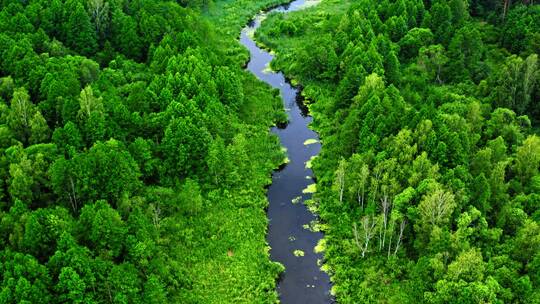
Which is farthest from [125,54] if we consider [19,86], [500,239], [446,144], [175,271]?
[500,239]

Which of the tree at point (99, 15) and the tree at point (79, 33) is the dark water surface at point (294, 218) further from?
the tree at point (79, 33)

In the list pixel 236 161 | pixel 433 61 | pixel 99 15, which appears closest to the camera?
pixel 236 161

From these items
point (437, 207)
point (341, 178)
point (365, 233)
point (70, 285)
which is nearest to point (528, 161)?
point (437, 207)

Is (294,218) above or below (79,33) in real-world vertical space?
below

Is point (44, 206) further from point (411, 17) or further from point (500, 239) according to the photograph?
point (411, 17)

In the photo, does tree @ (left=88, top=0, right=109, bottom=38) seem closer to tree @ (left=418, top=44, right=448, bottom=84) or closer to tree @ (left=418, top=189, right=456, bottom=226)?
tree @ (left=418, top=44, right=448, bottom=84)

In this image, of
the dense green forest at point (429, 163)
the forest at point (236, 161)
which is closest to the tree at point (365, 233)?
the dense green forest at point (429, 163)

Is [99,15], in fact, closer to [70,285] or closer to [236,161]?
[236,161]
